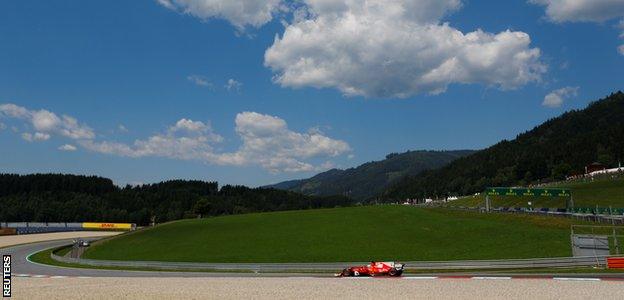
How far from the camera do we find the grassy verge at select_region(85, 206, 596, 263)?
147 ft

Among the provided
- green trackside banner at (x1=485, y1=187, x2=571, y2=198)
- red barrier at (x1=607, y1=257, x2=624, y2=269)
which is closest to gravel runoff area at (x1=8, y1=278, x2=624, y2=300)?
red barrier at (x1=607, y1=257, x2=624, y2=269)

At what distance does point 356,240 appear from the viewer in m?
52.6

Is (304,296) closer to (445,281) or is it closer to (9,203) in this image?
(445,281)

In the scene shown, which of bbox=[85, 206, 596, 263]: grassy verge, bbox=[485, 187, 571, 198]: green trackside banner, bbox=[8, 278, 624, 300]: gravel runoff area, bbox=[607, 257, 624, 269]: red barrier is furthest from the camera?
bbox=[485, 187, 571, 198]: green trackside banner

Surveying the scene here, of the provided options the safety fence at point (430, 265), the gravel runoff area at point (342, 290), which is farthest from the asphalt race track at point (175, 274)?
the gravel runoff area at point (342, 290)

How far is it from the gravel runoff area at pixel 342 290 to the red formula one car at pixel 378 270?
3494mm

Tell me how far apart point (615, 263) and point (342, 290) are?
778 inches

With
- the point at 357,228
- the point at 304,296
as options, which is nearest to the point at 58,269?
the point at 357,228

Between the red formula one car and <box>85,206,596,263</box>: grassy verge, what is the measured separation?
8.75 m

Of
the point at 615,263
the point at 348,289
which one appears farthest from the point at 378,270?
the point at 615,263

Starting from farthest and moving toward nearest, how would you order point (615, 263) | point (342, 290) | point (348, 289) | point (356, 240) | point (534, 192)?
point (534, 192) < point (356, 240) < point (615, 263) < point (348, 289) < point (342, 290)

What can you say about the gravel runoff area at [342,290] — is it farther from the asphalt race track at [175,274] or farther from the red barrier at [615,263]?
the red barrier at [615,263]

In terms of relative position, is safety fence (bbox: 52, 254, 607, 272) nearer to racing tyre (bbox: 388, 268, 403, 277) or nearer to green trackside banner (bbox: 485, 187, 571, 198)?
racing tyre (bbox: 388, 268, 403, 277)

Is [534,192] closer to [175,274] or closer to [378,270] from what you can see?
[378,270]
